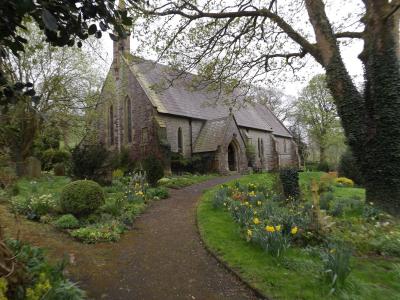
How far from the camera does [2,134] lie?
3586 mm

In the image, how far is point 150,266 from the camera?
625cm

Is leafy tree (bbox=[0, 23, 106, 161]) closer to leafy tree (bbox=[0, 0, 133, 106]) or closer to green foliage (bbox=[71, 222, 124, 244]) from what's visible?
green foliage (bbox=[71, 222, 124, 244])

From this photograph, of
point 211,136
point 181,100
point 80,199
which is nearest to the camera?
point 80,199

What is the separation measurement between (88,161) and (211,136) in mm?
13294

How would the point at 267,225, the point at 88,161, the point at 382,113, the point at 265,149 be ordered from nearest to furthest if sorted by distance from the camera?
the point at 267,225 → the point at 382,113 → the point at 88,161 → the point at 265,149

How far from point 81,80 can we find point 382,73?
18088mm

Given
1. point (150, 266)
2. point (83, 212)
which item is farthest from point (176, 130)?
point (150, 266)

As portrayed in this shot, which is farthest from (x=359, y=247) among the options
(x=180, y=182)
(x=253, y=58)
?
(x=180, y=182)

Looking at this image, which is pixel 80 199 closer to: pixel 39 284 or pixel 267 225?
pixel 267 225

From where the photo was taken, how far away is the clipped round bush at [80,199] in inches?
361

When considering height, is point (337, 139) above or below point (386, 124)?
above

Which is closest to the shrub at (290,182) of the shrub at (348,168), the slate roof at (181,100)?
the slate roof at (181,100)

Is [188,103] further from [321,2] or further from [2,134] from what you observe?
[2,134]

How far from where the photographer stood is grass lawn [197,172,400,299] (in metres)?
4.64
